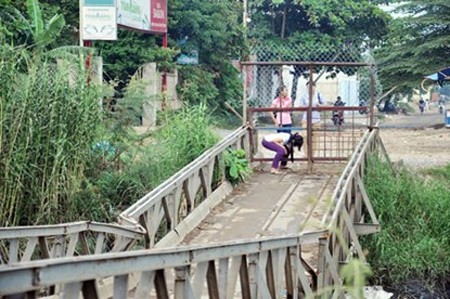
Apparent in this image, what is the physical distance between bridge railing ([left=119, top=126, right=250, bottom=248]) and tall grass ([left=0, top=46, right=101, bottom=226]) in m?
0.96

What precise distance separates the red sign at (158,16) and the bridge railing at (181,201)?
1170cm

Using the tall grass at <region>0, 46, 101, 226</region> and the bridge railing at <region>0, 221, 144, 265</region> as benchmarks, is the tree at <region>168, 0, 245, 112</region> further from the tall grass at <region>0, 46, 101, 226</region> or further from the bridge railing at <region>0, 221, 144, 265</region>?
the bridge railing at <region>0, 221, 144, 265</region>

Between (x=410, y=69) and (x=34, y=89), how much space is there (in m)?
21.9

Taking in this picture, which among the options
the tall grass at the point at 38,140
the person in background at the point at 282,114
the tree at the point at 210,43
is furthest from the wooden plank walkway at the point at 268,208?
the tree at the point at 210,43

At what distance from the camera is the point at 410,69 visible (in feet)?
87.9


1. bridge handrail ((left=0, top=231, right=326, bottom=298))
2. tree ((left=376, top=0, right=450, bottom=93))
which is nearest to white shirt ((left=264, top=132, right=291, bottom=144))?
bridge handrail ((left=0, top=231, right=326, bottom=298))

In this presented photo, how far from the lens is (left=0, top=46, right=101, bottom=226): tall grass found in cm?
664

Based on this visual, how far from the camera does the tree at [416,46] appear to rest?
2656 centimetres

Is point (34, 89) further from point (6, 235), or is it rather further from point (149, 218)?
point (6, 235)

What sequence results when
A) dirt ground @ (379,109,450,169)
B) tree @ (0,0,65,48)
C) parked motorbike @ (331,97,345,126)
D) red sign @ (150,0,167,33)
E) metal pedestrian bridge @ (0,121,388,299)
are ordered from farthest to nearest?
red sign @ (150,0,167,33)
dirt ground @ (379,109,450,169)
parked motorbike @ (331,97,345,126)
tree @ (0,0,65,48)
metal pedestrian bridge @ (0,121,388,299)

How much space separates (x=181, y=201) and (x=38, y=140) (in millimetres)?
1781

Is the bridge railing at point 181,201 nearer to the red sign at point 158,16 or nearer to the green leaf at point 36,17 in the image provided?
the green leaf at point 36,17

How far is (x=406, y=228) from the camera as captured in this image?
10.1 metres

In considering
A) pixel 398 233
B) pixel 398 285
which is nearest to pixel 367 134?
pixel 398 233
